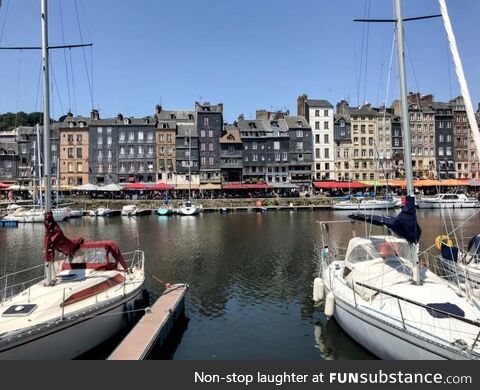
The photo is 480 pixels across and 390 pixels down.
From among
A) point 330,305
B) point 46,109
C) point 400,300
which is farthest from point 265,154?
point 400,300

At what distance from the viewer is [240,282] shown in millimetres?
25719

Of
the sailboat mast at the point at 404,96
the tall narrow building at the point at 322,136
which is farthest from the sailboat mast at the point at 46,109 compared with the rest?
the tall narrow building at the point at 322,136

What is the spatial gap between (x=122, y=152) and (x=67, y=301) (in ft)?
292

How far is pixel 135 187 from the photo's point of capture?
3622 inches

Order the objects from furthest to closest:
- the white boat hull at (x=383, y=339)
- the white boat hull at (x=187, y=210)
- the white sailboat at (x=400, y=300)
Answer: the white boat hull at (x=187, y=210)
the white sailboat at (x=400, y=300)
the white boat hull at (x=383, y=339)

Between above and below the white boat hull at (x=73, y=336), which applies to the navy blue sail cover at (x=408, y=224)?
above

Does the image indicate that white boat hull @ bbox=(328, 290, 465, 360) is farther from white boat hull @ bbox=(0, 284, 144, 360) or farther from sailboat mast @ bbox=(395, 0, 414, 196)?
white boat hull @ bbox=(0, 284, 144, 360)

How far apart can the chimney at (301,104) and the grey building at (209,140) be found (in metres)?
23.2

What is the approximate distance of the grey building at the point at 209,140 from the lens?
10031cm

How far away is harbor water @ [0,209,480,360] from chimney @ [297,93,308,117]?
199 ft

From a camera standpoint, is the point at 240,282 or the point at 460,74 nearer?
the point at 460,74

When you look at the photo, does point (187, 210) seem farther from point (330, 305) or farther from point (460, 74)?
point (460, 74)

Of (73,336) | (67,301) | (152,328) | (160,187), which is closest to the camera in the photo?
(73,336)

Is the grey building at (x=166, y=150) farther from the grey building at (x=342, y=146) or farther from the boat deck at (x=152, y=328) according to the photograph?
the boat deck at (x=152, y=328)
